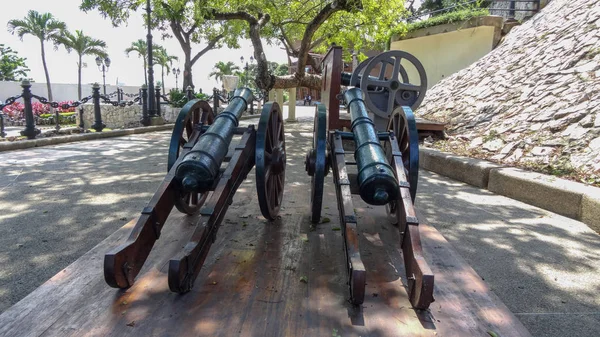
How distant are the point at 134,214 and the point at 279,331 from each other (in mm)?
2586

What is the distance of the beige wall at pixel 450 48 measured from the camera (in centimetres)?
1350

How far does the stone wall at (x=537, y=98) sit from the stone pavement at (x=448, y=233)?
42.8 inches

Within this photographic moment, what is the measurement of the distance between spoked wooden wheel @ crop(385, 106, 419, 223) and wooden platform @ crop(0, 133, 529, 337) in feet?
1.59

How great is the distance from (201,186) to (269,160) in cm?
93

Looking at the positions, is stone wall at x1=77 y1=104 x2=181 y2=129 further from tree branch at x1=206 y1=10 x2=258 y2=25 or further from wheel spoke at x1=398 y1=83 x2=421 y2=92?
wheel spoke at x1=398 y1=83 x2=421 y2=92

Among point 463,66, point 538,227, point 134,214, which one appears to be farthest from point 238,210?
point 463,66

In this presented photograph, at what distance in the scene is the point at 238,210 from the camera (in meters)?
3.74

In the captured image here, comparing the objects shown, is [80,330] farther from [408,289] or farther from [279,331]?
[408,289]

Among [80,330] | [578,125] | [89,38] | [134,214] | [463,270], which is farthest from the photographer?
[89,38]

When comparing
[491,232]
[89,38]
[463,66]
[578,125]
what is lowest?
[491,232]

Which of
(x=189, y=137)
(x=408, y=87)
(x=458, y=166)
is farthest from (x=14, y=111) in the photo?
(x=458, y=166)

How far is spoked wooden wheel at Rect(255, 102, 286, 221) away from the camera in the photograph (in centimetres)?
284

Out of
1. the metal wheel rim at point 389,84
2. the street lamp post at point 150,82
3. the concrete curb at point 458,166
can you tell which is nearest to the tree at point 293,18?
the street lamp post at point 150,82

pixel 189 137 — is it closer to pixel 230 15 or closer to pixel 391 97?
pixel 391 97
